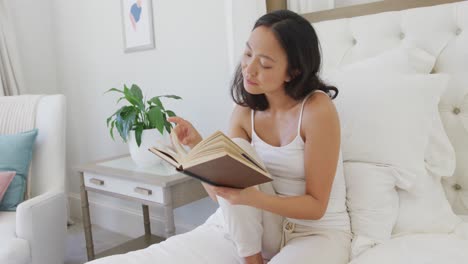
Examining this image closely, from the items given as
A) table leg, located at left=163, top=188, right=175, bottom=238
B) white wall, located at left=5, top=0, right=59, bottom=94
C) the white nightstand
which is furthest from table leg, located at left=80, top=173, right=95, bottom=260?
white wall, located at left=5, top=0, right=59, bottom=94

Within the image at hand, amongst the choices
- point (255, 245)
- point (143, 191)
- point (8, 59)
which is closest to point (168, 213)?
point (143, 191)

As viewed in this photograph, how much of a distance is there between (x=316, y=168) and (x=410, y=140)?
0.35 meters

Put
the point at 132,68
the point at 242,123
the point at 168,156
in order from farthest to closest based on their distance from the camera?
1. the point at 132,68
2. the point at 242,123
3. the point at 168,156

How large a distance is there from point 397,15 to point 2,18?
7.68 ft

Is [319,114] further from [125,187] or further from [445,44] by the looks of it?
[125,187]

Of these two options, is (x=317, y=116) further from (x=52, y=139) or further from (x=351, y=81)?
(x=52, y=139)

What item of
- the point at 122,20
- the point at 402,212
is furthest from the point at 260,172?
the point at 122,20

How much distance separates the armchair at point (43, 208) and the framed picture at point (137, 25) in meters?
0.55

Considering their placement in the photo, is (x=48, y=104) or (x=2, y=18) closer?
(x=48, y=104)

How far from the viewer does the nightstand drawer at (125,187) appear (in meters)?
1.68

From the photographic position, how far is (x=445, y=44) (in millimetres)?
1281

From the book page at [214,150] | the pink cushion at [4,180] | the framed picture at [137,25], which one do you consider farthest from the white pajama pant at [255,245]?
the framed picture at [137,25]

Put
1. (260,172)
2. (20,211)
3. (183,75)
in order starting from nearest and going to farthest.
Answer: (260,172), (20,211), (183,75)

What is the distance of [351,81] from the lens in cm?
124
